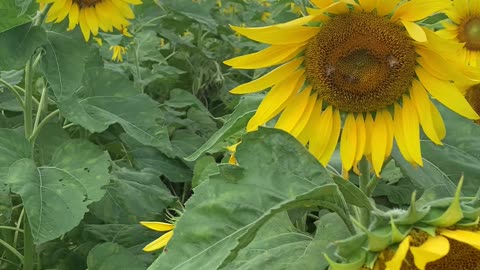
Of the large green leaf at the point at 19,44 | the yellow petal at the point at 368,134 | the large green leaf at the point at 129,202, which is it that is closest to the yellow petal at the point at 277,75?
the yellow petal at the point at 368,134

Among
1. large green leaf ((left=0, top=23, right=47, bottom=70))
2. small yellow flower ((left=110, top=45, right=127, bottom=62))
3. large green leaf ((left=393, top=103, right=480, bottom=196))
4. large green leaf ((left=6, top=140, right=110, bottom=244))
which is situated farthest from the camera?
small yellow flower ((left=110, top=45, right=127, bottom=62))

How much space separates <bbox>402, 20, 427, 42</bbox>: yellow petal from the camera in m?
0.87

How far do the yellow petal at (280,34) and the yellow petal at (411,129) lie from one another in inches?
5.5

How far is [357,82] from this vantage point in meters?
1.00

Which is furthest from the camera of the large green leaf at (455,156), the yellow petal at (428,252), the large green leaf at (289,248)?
the large green leaf at (455,156)

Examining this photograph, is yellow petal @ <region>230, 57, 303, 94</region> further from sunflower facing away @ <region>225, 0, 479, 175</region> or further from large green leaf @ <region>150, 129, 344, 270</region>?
large green leaf @ <region>150, 129, 344, 270</region>

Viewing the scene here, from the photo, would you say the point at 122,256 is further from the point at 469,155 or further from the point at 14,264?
the point at 469,155

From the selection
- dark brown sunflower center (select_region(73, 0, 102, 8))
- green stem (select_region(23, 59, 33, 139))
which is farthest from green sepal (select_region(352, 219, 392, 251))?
dark brown sunflower center (select_region(73, 0, 102, 8))

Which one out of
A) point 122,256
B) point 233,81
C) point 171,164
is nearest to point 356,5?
point 122,256

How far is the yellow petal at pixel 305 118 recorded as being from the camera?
972 mm

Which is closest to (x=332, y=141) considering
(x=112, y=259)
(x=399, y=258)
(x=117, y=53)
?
(x=399, y=258)

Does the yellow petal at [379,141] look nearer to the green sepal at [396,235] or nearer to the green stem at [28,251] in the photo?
the green sepal at [396,235]

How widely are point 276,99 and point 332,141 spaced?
0.08 meters

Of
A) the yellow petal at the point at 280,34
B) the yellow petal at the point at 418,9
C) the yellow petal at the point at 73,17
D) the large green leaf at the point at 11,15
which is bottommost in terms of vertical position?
the yellow petal at the point at 73,17
